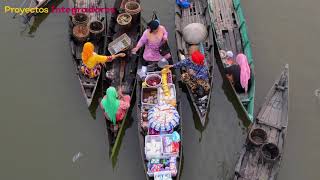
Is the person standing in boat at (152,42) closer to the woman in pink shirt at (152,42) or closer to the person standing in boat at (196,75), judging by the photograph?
the woman in pink shirt at (152,42)

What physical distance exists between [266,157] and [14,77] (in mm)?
8118

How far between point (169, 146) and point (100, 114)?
280 centimetres

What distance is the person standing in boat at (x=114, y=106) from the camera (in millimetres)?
10477

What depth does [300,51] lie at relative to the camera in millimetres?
13172

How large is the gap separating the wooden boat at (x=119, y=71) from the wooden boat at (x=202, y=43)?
1.36 m

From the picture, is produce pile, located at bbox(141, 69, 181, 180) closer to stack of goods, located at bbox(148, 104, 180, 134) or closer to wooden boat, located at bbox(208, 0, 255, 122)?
stack of goods, located at bbox(148, 104, 180, 134)

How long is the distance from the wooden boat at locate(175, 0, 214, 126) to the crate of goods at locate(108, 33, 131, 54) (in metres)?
1.60

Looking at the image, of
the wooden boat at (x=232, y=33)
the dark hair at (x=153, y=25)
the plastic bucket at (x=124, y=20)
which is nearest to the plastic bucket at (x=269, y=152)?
the wooden boat at (x=232, y=33)

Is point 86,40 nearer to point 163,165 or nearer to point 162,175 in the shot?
point 163,165

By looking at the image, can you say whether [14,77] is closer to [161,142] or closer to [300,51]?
[161,142]

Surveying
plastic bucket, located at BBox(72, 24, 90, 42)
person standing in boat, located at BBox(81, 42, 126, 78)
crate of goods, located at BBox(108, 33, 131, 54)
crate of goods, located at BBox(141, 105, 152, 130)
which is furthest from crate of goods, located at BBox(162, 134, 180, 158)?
plastic bucket, located at BBox(72, 24, 90, 42)

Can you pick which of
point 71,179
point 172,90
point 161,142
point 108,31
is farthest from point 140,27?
point 71,179

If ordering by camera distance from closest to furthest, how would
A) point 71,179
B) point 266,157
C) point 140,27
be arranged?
point 266,157 → point 71,179 → point 140,27

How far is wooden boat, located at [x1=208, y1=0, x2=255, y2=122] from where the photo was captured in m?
11.5
